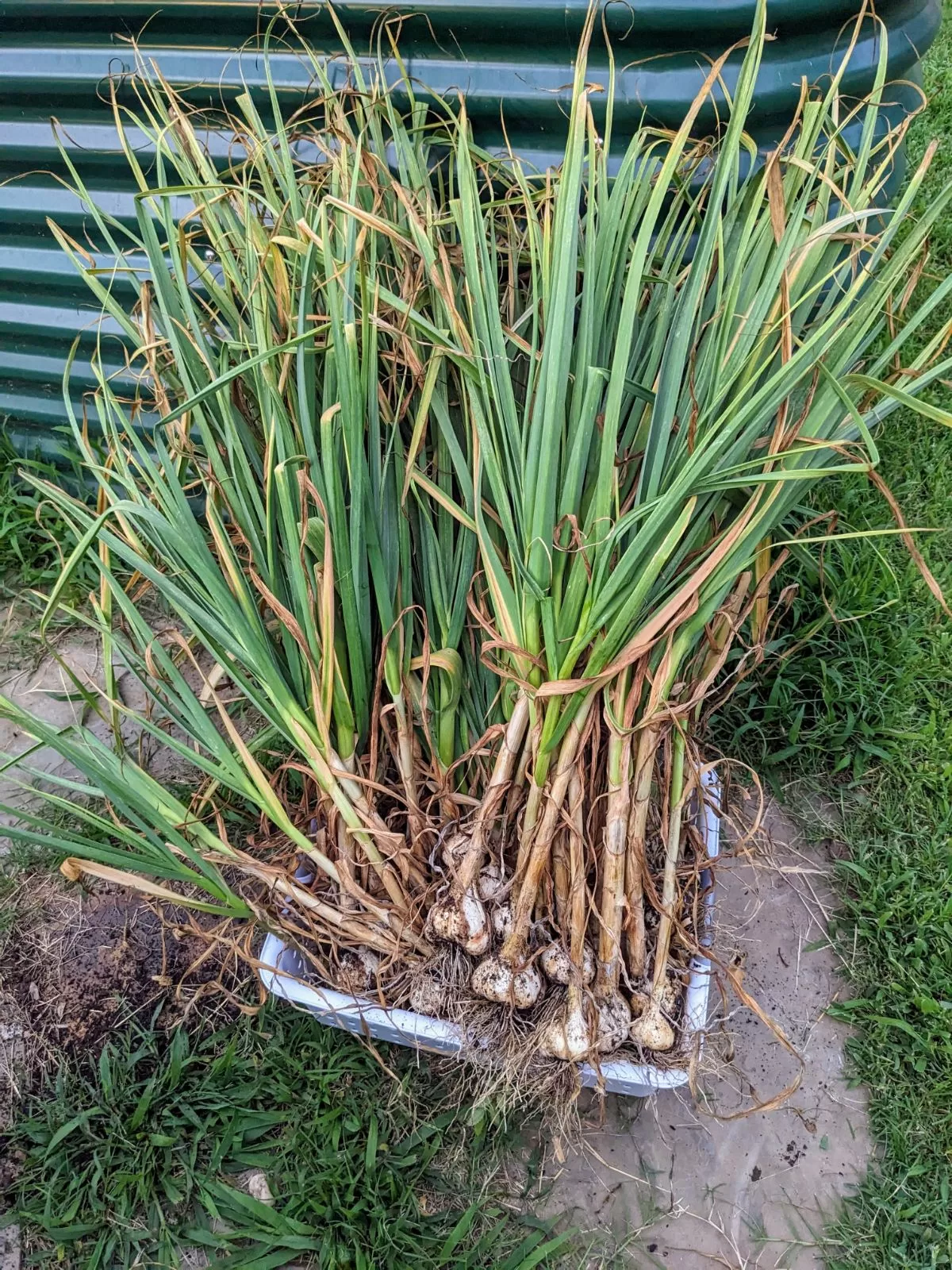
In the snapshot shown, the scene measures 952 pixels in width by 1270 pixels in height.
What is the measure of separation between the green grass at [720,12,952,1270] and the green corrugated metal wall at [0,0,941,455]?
732 mm

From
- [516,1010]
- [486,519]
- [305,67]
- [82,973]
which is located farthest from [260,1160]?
[305,67]

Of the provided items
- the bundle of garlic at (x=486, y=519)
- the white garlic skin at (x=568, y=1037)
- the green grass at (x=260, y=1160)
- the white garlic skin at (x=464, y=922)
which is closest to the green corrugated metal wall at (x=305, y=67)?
the bundle of garlic at (x=486, y=519)

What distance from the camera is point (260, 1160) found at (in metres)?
1.25

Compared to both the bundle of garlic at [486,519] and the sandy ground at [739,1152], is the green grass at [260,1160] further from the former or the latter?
the bundle of garlic at [486,519]

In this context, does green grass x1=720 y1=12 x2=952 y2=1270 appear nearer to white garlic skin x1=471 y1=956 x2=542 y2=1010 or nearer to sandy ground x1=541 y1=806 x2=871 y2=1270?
sandy ground x1=541 y1=806 x2=871 y2=1270

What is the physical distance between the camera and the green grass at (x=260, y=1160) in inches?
46.7

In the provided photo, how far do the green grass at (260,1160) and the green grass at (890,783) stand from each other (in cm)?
51

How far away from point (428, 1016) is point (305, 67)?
143 centimetres

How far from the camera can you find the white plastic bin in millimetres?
1016

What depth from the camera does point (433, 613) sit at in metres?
1.09

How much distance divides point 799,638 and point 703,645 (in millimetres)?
601

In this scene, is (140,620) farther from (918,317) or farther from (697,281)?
(918,317)

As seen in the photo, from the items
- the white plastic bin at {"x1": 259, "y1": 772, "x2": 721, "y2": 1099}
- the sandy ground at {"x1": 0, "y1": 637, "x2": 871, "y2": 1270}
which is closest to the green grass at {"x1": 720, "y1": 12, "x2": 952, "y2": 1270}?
the sandy ground at {"x1": 0, "y1": 637, "x2": 871, "y2": 1270}

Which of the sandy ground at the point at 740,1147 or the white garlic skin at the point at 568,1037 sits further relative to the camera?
the sandy ground at the point at 740,1147
